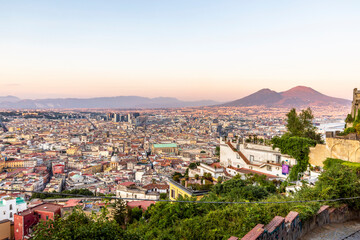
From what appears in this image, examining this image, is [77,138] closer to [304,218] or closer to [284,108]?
[304,218]

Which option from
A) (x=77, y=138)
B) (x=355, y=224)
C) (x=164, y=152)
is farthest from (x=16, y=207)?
(x=77, y=138)

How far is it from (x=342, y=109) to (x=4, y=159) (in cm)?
10946

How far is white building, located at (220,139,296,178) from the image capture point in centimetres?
1200

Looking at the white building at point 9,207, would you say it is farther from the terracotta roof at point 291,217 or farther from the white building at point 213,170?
the terracotta roof at point 291,217

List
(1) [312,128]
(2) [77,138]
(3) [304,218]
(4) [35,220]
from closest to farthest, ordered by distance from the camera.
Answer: (3) [304,218], (1) [312,128], (4) [35,220], (2) [77,138]

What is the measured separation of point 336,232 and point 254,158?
8836mm

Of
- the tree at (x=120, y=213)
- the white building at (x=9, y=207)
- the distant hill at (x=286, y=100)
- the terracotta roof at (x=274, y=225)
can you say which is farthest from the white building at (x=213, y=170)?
the distant hill at (x=286, y=100)

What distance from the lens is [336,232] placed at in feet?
16.5

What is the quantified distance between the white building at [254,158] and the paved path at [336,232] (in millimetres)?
6243

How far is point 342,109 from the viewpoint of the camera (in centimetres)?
11112

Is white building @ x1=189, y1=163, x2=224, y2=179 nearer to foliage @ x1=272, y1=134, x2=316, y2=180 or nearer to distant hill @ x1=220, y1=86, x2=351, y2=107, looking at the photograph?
foliage @ x1=272, y1=134, x2=316, y2=180

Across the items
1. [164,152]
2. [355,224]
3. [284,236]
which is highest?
[284,236]

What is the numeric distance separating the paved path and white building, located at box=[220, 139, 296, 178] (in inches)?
246

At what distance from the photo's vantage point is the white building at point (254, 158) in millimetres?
12002
